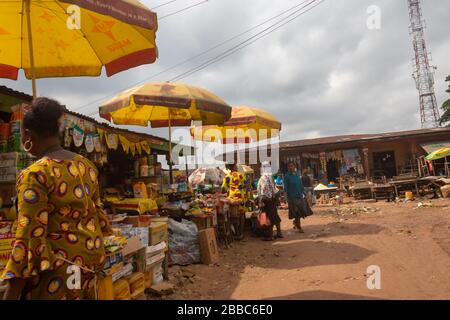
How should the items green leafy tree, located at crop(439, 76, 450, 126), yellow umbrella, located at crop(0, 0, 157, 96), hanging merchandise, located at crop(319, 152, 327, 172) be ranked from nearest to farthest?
yellow umbrella, located at crop(0, 0, 157, 96), hanging merchandise, located at crop(319, 152, 327, 172), green leafy tree, located at crop(439, 76, 450, 126)

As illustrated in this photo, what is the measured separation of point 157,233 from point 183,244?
121 centimetres

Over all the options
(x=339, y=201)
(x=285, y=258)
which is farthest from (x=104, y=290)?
(x=339, y=201)

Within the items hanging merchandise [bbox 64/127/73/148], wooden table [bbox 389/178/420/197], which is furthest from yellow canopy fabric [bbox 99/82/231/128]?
wooden table [bbox 389/178/420/197]

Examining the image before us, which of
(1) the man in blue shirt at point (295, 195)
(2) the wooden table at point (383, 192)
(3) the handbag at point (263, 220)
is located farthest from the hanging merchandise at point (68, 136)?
(2) the wooden table at point (383, 192)

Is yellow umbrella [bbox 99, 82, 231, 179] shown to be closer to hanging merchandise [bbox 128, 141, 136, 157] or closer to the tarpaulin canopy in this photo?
hanging merchandise [bbox 128, 141, 136, 157]

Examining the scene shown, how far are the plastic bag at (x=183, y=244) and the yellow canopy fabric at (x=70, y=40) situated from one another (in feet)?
9.57

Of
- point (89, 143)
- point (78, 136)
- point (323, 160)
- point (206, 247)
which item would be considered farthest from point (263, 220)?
point (323, 160)

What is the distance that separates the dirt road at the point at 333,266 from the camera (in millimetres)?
4270

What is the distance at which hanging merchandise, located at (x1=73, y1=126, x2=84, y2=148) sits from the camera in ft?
15.7

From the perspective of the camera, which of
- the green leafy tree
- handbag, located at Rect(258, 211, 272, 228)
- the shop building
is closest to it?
handbag, located at Rect(258, 211, 272, 228)

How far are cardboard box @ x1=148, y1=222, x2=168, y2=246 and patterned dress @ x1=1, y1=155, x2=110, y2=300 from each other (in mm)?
2419

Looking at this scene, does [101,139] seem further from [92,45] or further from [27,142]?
[27,142]

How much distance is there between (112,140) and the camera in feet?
19.0

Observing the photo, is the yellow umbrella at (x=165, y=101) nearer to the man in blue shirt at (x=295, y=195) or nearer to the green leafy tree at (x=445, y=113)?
the man in blue shirt at (x=295, y=195)
